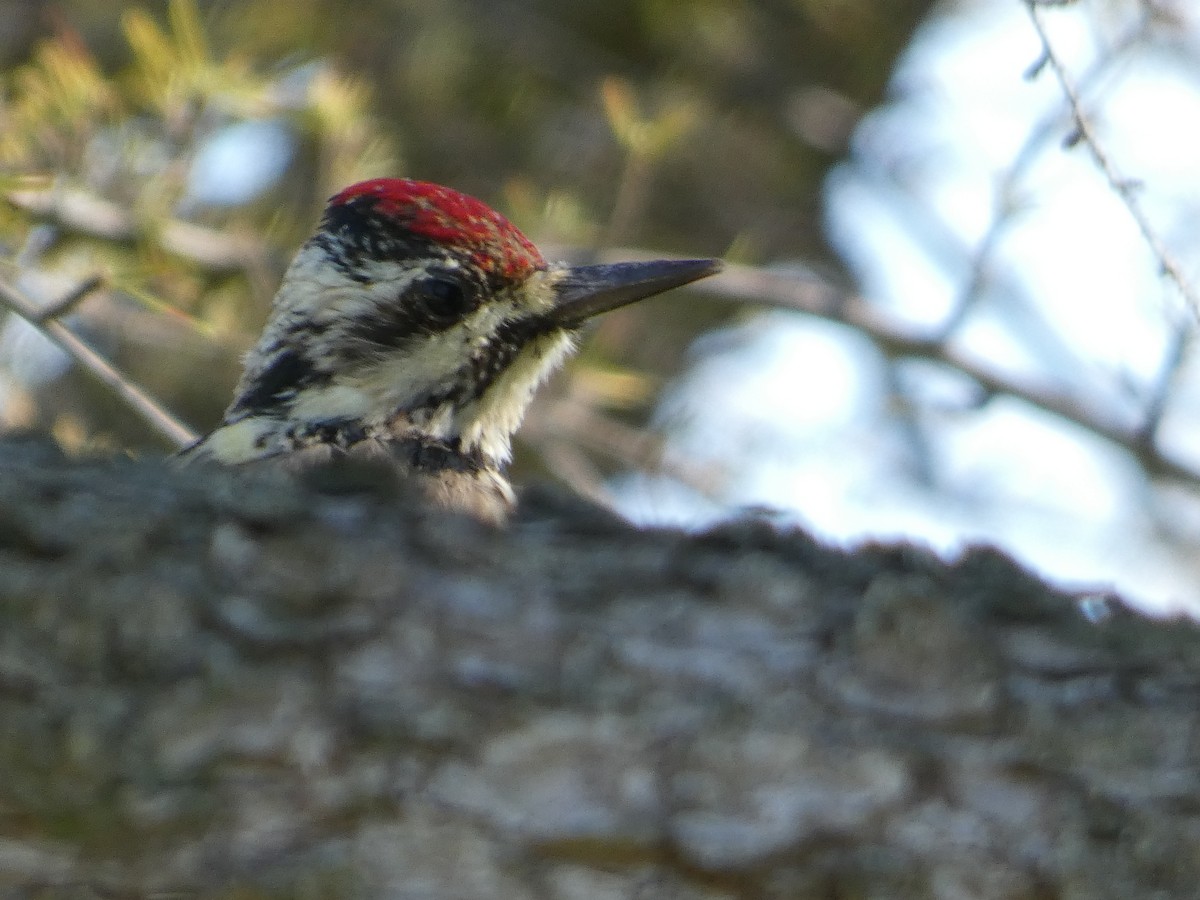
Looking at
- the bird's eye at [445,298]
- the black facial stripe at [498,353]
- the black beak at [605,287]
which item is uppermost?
the black beak at [605,287]

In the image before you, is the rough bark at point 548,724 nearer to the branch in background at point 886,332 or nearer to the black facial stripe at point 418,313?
the black facial stripe at point 418,313

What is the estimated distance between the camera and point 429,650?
2.03 metres

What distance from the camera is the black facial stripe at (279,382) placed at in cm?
386

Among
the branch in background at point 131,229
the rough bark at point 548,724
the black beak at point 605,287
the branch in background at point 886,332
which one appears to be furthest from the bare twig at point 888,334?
the rough bark at point 548,724

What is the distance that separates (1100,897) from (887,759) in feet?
0.97

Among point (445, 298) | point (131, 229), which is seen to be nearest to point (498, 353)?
point (445, 298)

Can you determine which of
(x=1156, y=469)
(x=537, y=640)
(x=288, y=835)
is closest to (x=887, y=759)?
(x=537, y=640)

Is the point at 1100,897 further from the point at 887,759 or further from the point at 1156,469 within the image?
the point at 1156,469

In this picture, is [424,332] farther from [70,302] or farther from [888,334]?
[888,334]

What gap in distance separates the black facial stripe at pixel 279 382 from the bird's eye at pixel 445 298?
0.29 m

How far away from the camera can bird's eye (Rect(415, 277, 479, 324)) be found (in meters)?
3.83

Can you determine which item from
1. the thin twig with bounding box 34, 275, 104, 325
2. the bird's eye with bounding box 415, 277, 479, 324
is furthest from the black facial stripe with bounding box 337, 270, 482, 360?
the thin twig with bounding box 34, 275, 104, 325

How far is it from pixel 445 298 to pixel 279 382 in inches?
17.9

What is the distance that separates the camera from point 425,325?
12.6 feet
